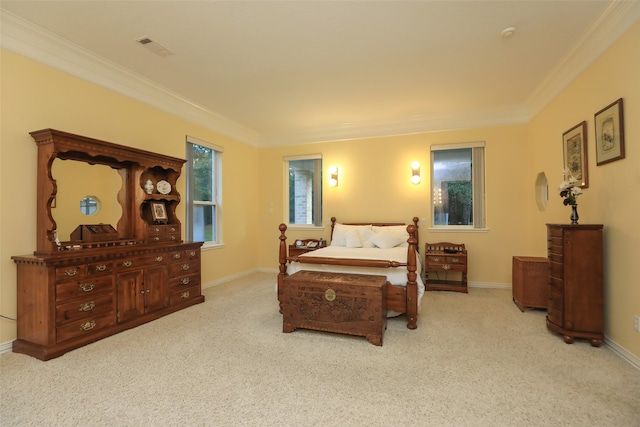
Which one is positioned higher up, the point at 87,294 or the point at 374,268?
the point at 374,268

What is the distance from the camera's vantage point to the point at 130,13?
2535mm

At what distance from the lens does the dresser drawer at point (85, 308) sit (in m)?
2.59

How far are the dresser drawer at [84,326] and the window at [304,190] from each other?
3.65 metres

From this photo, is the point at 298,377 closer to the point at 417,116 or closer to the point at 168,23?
the point at 168,23

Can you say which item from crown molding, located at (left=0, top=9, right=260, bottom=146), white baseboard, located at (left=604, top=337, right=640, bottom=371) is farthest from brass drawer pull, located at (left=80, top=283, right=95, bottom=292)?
white baseboard, located at (left=604, top=337, right=640, bottom=371)

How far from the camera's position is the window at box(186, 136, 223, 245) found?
4684 millimetres

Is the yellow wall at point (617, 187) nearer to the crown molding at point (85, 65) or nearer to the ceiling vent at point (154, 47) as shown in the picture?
the ceiling vent at point (154, 47)

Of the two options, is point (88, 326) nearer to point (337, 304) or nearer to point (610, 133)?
point (337, 304)

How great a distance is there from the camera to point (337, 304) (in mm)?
2883

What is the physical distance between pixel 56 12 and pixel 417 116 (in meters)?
4.66

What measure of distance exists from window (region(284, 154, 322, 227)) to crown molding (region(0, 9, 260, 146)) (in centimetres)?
198

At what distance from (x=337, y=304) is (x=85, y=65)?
11.9 feet

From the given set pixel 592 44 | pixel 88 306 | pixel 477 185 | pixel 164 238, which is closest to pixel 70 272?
pixel 88 306

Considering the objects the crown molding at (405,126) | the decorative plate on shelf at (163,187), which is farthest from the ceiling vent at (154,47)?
the crown molding at (405,126)
